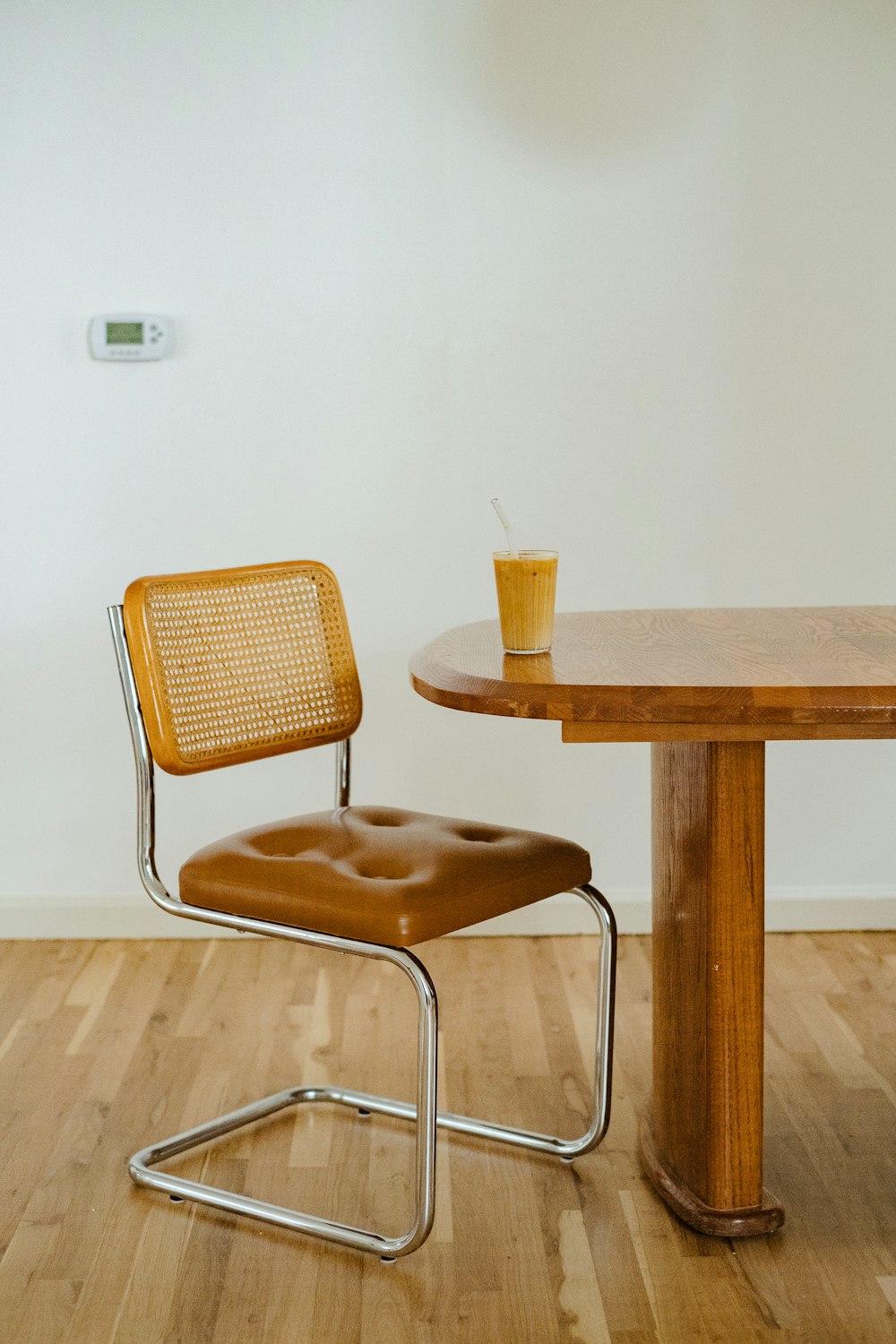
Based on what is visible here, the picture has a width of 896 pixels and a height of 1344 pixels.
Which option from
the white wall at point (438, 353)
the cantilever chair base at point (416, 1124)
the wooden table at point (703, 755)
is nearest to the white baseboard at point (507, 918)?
the white wall at point (438, 353)

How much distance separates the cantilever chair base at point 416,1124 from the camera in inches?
60.7

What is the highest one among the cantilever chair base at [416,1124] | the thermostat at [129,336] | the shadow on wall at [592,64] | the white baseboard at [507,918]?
the shadow on wall at [592,64]

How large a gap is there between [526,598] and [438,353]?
1.37 metres

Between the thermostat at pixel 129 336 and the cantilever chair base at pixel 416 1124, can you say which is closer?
the cantilever chair base at pixel 416 1124

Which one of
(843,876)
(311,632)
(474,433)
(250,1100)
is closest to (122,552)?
(474,433)

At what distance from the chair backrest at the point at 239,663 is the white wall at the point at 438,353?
2.81ft

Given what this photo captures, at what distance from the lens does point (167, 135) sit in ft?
8.79

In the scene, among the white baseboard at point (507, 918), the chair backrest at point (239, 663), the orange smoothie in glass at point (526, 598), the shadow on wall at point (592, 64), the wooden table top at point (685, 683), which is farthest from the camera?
the white baseboard at point (507, 918)

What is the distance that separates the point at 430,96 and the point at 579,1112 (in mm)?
1957

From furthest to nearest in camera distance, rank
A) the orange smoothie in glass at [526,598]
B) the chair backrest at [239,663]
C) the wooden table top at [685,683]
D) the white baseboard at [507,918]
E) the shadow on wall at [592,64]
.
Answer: the white baseboard at [507,918] → the shadow on wall at [592,64] → the chair backrest at [239,663] → the orange smoothie in glass at [526,598] → the wooden table top at [685,683]

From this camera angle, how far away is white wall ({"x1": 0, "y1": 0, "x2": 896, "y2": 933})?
2660 millimetres

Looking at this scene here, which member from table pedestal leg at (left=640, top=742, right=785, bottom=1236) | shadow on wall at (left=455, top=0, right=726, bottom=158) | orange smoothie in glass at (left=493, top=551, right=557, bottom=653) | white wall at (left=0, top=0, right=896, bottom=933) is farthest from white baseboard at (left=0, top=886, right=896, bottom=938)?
shadow on wall at (left=455, top=0, right=726, bottom=158)

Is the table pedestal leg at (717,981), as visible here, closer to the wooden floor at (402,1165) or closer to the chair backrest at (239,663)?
the wooden floor at (402,1165)

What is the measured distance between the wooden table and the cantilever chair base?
0.24ft
